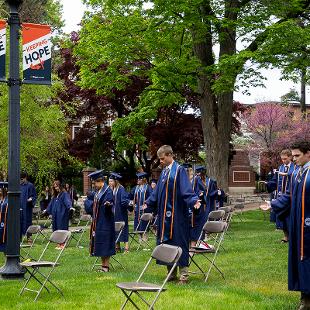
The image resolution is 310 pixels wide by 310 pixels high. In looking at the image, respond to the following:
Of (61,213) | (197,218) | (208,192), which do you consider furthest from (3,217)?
(208,192)

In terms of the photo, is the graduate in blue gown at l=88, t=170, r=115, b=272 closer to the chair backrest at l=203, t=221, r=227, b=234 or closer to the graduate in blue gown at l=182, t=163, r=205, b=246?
the chair backrest at l=203, t=221, r=227, b=234

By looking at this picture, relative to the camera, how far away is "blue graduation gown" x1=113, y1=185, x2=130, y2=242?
1479cm

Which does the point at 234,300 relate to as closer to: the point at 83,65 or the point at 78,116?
the point at 83,65

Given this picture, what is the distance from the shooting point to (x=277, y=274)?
10.0 m

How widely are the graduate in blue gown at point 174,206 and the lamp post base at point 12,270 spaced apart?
2354 millimetres

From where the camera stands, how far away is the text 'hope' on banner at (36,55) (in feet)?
32.9

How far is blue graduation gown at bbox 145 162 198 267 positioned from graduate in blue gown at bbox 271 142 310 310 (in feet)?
7.30

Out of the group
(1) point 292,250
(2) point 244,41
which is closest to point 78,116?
(2) point 244,41

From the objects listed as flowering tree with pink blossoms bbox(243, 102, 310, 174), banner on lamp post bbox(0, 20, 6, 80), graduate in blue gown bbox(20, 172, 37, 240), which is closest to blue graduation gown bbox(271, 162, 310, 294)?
banner on lamp post bbox(0, 20, 6, 80)

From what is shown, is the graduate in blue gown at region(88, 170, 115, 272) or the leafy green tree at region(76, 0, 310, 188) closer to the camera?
the graduate in blue gown at region(88, 170, 115, 272)

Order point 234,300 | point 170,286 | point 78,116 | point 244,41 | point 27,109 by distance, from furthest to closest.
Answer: point 78,116 < point 27,109 < point 244,41 < point 170,286 < point 234,300

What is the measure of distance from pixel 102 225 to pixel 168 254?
154 inches

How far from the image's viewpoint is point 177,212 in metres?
9.39

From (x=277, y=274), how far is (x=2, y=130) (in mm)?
13351
